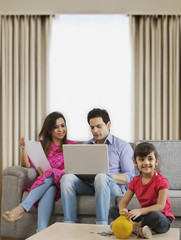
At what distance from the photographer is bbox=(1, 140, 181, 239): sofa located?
312 cm

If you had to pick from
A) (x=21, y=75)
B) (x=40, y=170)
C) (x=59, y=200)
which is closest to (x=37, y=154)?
(x=40, y=170)

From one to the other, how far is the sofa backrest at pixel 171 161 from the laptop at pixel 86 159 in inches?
26.5

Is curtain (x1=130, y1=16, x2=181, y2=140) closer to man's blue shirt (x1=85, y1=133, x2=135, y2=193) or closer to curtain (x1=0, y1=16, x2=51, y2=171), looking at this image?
curtain (x1=0, y1=16, x2=51, y2=171)

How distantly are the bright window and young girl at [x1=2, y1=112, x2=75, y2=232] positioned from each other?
1.63 metres

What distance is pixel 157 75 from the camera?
5.09 metres

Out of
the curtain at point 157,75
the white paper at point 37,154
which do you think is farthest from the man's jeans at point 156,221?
the curtain at point 157,75

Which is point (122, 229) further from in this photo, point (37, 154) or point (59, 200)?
point (37, 154)

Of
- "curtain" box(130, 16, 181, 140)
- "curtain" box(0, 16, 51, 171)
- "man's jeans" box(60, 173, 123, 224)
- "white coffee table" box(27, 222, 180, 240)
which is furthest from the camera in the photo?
"curtain" box(0, 16, 51, 171)

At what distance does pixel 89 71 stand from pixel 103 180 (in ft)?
8.08

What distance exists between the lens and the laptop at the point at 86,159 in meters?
3.00

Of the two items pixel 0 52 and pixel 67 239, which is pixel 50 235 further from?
pixel 0 52
